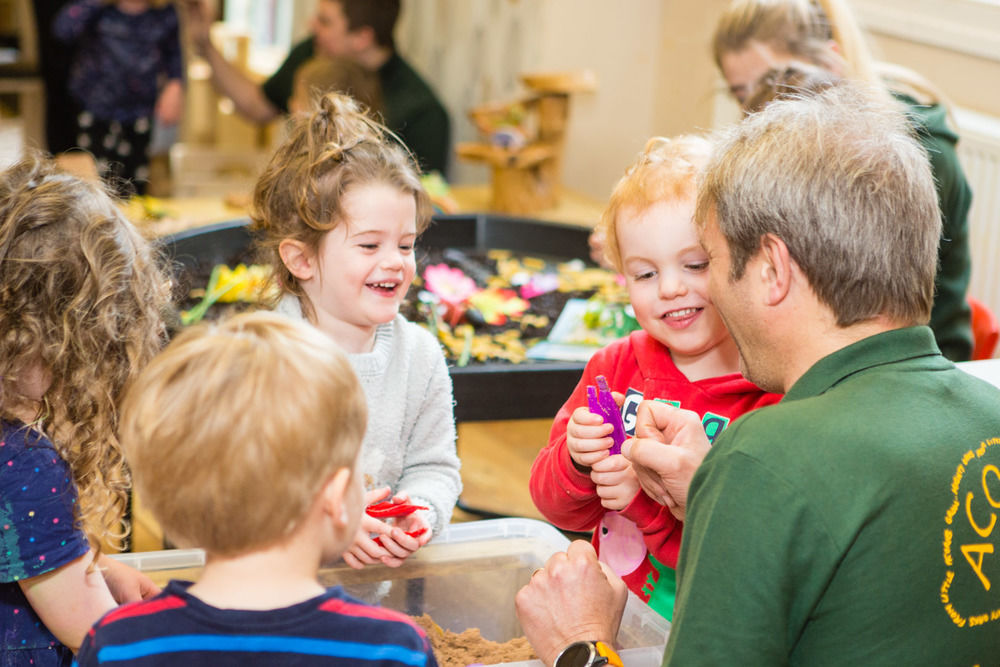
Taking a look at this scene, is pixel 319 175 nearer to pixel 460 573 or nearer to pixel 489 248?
pixel 460 573

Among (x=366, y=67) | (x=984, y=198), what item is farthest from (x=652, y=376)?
(x=366, y=67)

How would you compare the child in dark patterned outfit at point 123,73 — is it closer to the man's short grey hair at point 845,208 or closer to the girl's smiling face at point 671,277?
the girl's smiling face at point 671,277

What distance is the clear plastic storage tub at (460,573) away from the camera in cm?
155

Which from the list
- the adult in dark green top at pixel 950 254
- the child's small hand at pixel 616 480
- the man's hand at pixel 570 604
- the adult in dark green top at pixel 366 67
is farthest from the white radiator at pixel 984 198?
the man's hand at pixel 570 604

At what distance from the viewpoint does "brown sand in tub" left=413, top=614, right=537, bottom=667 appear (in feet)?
4.81

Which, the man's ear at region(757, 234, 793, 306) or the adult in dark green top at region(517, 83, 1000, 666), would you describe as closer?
the adult in dark green top at region(517, 83, 1000, 666)

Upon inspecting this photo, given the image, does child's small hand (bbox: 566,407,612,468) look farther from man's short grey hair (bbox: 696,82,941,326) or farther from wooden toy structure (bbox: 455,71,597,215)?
wooden toy structure (bbox: 455,71,597,215)

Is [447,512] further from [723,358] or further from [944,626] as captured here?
[944,626]

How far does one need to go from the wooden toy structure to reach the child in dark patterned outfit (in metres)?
1.54

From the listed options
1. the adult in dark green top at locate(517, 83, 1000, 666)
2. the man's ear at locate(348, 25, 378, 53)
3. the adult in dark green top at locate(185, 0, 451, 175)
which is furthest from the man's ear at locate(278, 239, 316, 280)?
the man's ear at locate(348, 25, 378, 53)

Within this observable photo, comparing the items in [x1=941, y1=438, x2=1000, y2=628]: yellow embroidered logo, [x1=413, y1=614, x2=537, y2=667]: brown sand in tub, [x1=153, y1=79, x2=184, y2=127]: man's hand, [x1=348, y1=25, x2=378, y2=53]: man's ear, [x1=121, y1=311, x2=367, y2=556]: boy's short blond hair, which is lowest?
[x1=413, y1=614, x2=537, y2=667]: brown sand in tub

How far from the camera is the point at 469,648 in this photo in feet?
4.92

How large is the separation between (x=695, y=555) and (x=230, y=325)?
0.46 metres

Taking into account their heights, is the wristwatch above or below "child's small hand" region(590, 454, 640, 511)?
below
